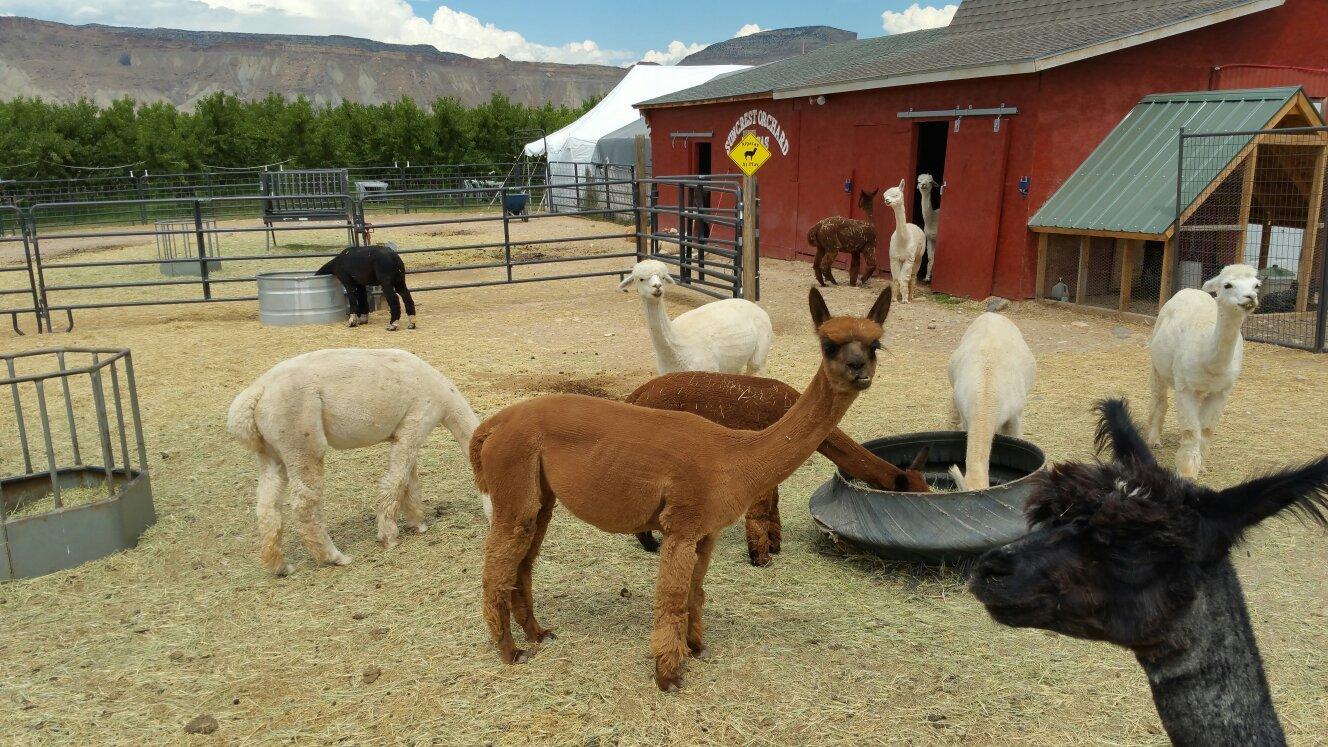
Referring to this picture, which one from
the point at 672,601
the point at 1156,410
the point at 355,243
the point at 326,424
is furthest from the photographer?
the point at 355,243

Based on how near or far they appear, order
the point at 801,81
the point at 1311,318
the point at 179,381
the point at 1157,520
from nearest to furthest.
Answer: the point at 1157,520, the point at 179,381, the point at 1311,318, the point at 801,81

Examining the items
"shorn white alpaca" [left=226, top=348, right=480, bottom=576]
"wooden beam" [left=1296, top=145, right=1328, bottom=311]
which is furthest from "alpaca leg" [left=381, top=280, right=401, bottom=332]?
"wooden beam" [left=1296, top=145, right=1328, bottom=311]

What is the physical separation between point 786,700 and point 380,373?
2.81m

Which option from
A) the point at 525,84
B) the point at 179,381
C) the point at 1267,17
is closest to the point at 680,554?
the point at 179,381

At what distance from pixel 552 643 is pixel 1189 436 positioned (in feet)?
14.0

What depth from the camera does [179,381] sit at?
27.8 feet

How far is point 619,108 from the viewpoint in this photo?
29.5 metres

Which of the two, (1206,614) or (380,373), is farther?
(380,373)

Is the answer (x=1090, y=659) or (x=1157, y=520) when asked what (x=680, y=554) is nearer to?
(x=1090, y=659)

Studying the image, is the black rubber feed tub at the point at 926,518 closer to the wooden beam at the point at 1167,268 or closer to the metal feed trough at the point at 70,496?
the metal feed trough at the point at 70,496

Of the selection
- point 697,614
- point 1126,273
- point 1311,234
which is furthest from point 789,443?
point 1311,234

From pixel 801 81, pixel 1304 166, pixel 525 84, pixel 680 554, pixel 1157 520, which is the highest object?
pixel 525 84

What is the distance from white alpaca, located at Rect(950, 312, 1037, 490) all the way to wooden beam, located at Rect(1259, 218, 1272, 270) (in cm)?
707

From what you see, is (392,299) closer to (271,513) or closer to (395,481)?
(395,481)
